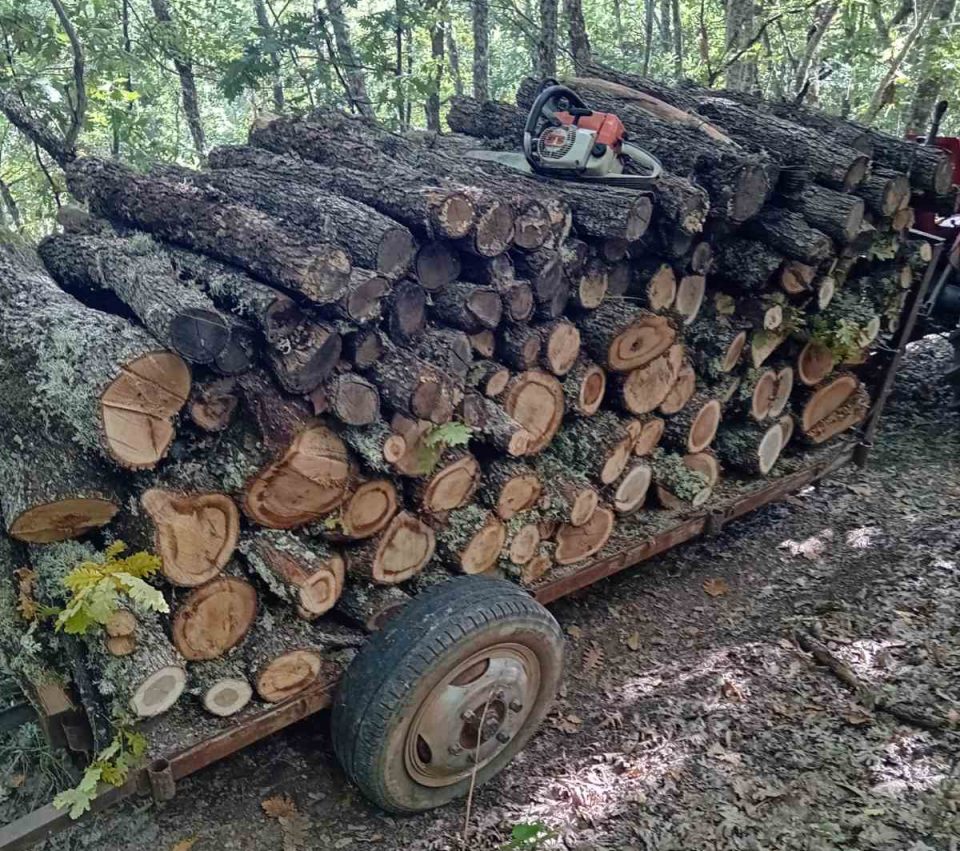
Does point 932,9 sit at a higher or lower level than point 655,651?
higher

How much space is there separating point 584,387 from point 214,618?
2.09 meters

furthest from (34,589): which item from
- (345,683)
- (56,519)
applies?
(345,683)

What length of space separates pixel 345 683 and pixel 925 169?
15.7 ft

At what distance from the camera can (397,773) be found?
2.85 metres

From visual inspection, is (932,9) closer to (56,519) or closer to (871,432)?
(871,432)

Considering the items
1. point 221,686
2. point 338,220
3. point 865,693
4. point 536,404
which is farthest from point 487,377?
point 865,693

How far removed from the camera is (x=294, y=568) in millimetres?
2898

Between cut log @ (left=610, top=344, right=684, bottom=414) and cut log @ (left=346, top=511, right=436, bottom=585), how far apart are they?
1.39 meters

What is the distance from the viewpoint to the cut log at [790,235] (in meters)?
4.29

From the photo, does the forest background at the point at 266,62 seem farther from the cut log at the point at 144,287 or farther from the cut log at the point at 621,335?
the cut log at the point at 621,335

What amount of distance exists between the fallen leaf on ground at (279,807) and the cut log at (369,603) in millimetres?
787

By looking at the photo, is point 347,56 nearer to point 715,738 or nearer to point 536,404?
point 536,404

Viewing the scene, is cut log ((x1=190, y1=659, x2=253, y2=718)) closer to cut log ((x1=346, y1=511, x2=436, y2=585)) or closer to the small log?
cut log ((x1=346, y1=511, x2=436, y2=585))

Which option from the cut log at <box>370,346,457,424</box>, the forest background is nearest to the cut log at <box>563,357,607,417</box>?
the cut log at <box>370,346,457,424</box>
